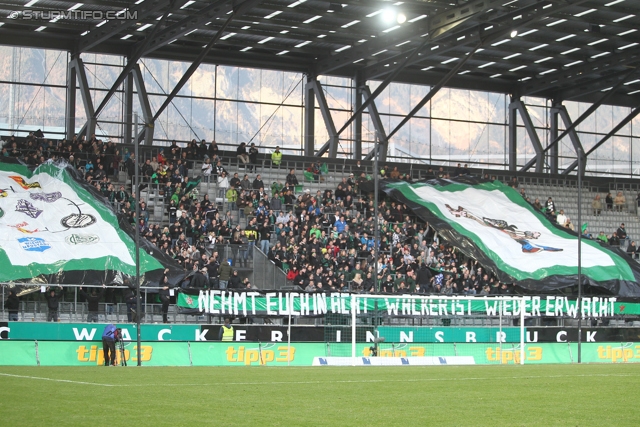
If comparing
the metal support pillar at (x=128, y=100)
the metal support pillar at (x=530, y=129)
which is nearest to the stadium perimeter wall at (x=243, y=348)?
the metal support pillar at (x=128, y=100)

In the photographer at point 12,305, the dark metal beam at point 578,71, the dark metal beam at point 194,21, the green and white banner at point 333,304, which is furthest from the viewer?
the dark metal beam at point 578,71

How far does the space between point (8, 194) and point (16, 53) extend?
11705mm

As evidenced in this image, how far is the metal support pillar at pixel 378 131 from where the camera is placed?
1975 inches

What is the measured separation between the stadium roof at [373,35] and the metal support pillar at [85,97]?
0.70 m

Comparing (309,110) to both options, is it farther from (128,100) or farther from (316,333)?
(316,333)

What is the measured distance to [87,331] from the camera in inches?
1118

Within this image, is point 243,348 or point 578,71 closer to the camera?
point 243,348

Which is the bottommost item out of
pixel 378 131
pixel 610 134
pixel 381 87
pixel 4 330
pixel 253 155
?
pixel 4 330

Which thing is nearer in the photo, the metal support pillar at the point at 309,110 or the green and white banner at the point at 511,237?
the green and white banner at the point at 511,237

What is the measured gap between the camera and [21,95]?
44625 mm

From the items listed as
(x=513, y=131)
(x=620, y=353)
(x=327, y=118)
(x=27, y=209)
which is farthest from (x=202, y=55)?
(x=513, y=131)

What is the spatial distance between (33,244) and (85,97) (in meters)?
12.7

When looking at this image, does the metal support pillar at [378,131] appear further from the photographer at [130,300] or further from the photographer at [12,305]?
the photographer at [12,305]

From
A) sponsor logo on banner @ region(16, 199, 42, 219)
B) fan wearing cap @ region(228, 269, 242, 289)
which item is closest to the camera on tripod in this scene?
fan wearing cap @ region(228, 269, 242, 289)
